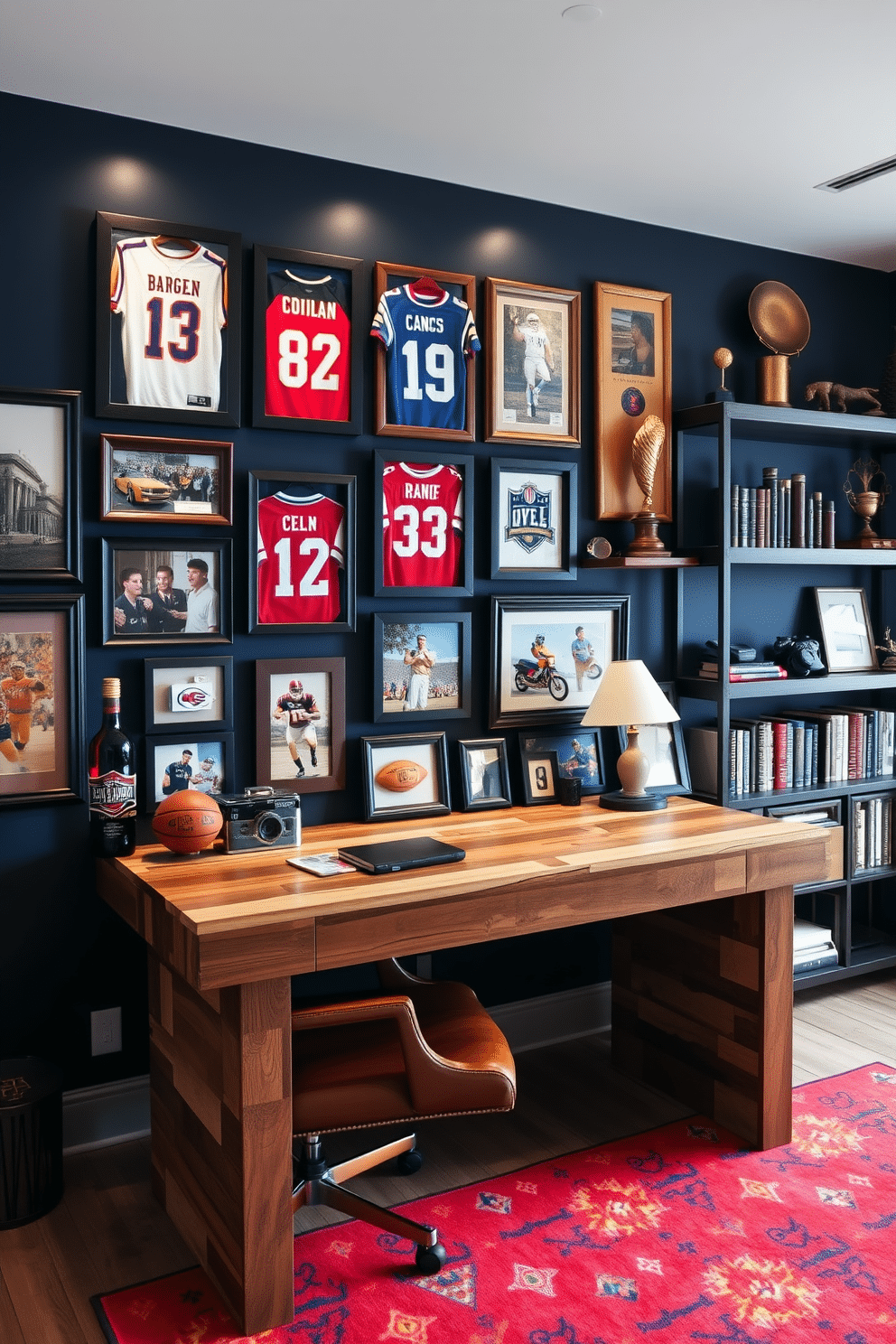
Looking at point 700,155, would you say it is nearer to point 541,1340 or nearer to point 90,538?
point 90,538

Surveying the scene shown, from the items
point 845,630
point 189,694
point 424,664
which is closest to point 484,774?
point 424,664

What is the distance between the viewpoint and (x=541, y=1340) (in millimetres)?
2105

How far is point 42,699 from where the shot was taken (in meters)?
2.75

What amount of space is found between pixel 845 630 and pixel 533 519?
1456 mm

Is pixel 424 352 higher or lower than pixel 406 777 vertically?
higher

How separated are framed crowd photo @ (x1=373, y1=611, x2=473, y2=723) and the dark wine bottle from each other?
790mm

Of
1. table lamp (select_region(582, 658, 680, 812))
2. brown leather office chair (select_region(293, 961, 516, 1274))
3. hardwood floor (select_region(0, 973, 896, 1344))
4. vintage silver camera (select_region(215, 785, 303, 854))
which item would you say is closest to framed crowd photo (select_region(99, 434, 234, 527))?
vintage silver camera (select_region(215, 785, 303, 854))

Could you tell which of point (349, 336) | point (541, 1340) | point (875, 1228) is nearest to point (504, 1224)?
point (541, 1340)

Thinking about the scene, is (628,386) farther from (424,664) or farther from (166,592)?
(166,592)

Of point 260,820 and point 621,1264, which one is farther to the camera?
point 260,820

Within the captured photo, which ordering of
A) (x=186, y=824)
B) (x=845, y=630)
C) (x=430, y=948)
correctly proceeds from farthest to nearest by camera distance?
(x=845, y=630) < (x=186, y=824) < (x=430, y=948)

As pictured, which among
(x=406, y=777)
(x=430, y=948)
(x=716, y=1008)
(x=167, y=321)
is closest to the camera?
(x=430, y=948)

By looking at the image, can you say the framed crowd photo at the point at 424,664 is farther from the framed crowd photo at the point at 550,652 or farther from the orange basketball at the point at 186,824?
the orange basketball at the point at 186,824

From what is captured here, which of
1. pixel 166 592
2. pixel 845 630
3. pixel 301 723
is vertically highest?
pixel 166 592
